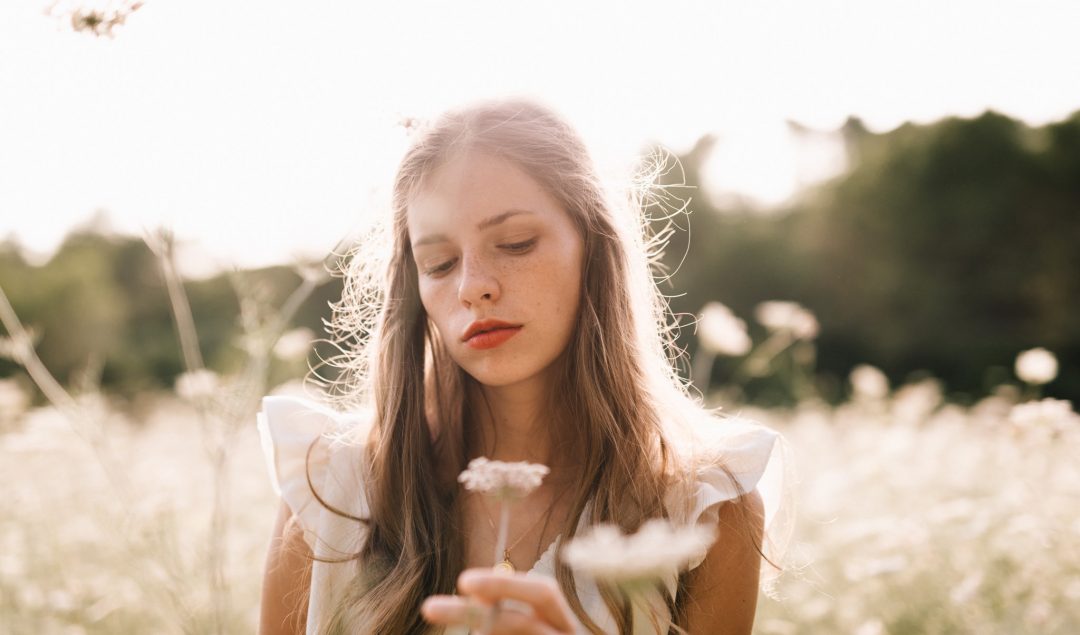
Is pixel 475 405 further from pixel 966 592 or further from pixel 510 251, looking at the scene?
pixel 966 592

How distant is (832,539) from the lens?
3.47 meters

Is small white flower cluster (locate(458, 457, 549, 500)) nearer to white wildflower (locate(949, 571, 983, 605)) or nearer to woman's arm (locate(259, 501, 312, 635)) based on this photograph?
woman's arm (locate(259, 501, 312, 635))

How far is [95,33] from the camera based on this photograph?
1.55 meters

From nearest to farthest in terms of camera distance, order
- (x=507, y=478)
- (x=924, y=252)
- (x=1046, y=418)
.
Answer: (x=507, y=478)
(x=1046, y=418)
(x=924, y=252)

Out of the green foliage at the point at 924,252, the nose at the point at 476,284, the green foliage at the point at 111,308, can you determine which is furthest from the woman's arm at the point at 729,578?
the green foliage at the point at 111,308

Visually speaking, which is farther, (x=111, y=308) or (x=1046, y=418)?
(x=111, y=308)

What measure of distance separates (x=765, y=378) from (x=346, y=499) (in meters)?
11.2

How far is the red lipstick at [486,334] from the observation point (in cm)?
179

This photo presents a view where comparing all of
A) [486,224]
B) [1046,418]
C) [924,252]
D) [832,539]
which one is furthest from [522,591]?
[924,252]

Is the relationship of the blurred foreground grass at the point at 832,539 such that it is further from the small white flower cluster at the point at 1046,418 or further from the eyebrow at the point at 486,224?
the eyebrow at the point at 486,224

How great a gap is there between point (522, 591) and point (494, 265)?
1.00 metres

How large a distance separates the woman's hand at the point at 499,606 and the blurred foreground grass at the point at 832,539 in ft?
2.87

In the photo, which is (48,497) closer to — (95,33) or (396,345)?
(396,345)

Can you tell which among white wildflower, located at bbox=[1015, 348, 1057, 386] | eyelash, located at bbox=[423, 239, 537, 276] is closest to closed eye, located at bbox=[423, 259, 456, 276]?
eyelash, located at bbox=[423, 239, 537, 276]
